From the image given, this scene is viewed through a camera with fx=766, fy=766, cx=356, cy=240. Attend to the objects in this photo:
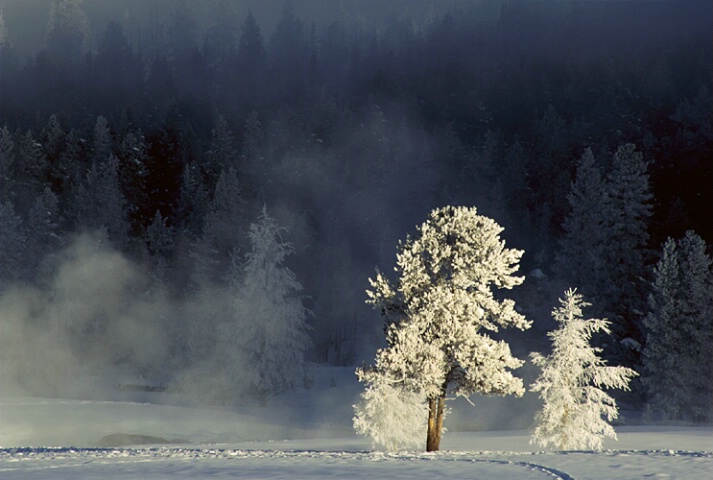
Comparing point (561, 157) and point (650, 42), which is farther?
point (650, 42)

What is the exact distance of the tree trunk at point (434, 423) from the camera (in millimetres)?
26797

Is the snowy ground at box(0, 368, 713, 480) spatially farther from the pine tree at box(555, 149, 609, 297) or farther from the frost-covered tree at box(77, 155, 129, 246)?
the frost-covered tree at box(77, 155, 129, 246)

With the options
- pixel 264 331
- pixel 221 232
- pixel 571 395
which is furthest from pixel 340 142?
pixel 571 395

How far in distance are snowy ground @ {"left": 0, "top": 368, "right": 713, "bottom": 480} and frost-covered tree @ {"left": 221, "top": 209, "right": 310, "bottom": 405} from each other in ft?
7.60

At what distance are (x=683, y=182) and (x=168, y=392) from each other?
57.5 meters

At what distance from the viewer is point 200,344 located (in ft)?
195

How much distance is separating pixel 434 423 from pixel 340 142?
91541mm

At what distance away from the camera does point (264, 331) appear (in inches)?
2023

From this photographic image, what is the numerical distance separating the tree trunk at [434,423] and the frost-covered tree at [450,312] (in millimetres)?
875

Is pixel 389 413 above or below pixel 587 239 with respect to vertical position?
below

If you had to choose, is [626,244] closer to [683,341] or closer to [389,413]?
[683,341]

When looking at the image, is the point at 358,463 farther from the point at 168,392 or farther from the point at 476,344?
the point at 168,392

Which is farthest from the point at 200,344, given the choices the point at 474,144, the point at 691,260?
the point at 474,144

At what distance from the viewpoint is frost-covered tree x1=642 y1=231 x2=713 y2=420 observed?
45594mm
